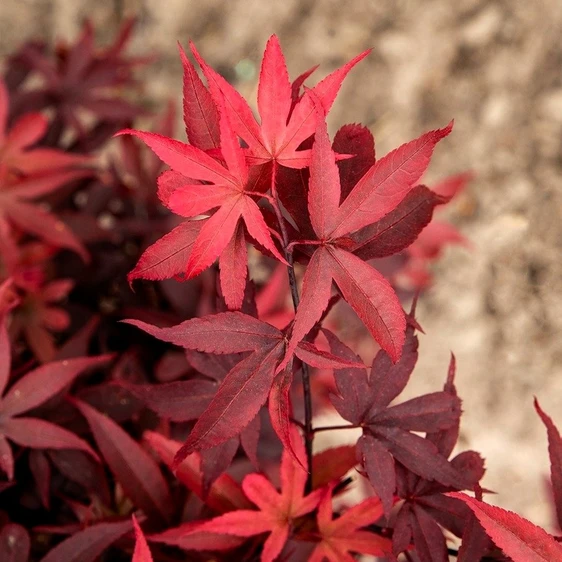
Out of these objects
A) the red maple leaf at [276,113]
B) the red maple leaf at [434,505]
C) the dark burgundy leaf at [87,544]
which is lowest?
the dark burgundy leaf at [87,544]

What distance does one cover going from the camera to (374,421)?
641 millimetres

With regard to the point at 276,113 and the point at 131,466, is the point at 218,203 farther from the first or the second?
the point at 131,466

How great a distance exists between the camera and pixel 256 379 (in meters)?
0.53

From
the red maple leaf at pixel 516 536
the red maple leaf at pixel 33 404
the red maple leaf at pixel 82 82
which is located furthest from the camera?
the red maple leaf at pixel 82 82

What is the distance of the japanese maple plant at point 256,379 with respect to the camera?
502 mm

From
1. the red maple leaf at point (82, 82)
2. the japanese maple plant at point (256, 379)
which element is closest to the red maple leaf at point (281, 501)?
the japanese maple plant at point (256, 379)

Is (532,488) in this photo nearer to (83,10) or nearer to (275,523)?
(275,523)

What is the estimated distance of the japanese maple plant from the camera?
502 mm

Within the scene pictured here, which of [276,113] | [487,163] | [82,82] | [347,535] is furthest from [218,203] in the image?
[487,163]

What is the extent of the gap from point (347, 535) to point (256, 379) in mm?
259

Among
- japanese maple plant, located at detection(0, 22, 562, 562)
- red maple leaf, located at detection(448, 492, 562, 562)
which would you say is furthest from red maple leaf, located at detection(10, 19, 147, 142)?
red maple leaf, located at detection(448, 492, 562, 562)

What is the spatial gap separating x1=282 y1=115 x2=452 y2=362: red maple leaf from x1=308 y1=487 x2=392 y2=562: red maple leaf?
0.26 m

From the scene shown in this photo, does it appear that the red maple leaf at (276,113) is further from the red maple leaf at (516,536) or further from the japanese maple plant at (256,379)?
the red maple leaf at (516,536)

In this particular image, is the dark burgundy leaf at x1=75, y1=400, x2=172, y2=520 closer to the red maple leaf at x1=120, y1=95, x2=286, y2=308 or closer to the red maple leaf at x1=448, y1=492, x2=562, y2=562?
the red maple leaf at x1=120, y1=95, x2=286, y2=308
